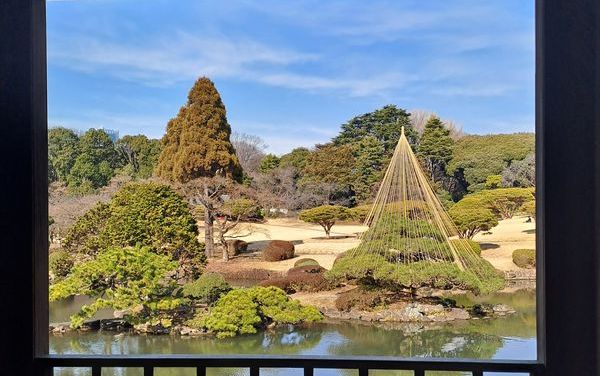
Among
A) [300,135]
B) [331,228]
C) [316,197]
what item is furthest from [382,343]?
[300,135]

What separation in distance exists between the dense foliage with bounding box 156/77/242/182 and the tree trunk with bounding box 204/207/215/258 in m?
0.19

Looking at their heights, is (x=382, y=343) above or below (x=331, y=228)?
below

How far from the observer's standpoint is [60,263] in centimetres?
207

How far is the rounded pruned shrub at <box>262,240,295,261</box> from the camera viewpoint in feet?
6.82

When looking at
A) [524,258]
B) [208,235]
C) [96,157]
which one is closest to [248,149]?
[208,235]

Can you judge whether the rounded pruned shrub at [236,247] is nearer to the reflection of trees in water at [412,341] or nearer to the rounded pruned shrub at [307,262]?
the rounded pruned shrub at [307,262]

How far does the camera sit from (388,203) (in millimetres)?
2000

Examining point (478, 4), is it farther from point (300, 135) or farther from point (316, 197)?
point (316, 197)

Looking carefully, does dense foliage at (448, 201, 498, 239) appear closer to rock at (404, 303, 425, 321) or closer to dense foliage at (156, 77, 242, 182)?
rock at (404, 303, 425, 321)

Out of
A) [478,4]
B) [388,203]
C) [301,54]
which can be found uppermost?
[478,4]

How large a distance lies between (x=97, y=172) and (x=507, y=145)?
1779 mm

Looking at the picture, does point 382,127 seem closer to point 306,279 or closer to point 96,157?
point 306,279

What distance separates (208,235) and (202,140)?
0.43m
